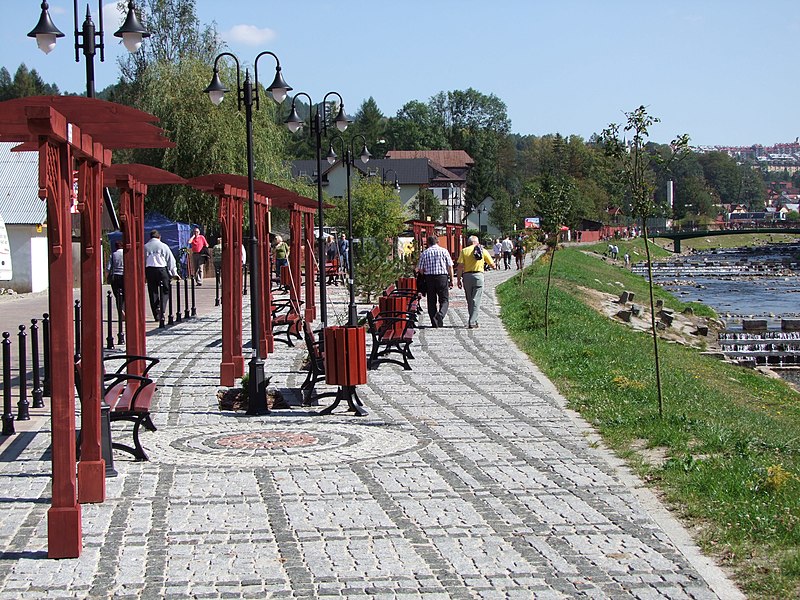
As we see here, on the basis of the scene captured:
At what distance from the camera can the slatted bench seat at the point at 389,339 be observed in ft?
49.9

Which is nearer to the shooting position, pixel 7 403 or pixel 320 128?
pixel 7 403

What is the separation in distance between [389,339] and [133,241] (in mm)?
4847

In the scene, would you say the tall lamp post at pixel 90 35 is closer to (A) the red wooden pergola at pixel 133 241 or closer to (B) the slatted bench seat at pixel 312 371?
(A) the red wooden pergola at pixel 133 241

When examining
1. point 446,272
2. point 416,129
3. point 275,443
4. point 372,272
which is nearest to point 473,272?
point 446,272

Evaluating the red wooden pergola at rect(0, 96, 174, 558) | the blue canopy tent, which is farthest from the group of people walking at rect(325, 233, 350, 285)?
the red wooden pergola at rect(0, 96, 174, 558)

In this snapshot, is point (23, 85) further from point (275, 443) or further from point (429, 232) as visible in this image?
point (275, 443)

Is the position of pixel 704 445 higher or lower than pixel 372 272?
lower

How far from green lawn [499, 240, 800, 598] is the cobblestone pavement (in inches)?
8.7

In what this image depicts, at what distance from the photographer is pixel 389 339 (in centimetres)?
1559

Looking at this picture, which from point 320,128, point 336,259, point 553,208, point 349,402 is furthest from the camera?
point 336,259

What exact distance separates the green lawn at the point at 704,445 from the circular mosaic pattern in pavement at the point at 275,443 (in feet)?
6.51

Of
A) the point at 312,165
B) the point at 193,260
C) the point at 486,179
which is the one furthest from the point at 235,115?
the point at 486,179

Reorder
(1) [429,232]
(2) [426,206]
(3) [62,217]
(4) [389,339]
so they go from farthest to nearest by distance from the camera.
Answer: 1. (2) [426,206]
2. (1) [429,232]
3. (4) [389,339]
4. (3) [62,217]

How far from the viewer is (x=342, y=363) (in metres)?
11.2
